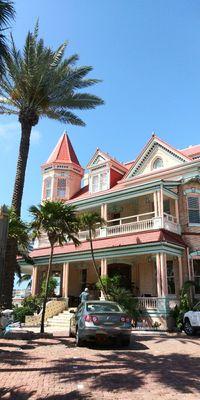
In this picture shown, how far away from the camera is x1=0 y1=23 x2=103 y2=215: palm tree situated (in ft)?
64.8

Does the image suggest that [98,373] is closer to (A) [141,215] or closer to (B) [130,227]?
(A) [141,215]

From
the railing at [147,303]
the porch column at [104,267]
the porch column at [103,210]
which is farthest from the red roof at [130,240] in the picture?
the railing at [147,303]

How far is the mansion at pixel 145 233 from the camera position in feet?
71.4

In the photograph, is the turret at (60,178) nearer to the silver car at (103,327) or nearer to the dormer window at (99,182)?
the dormer window at (99,182)

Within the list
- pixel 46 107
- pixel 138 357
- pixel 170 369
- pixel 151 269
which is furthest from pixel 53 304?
pixel 170 369

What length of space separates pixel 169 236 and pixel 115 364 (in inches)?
551

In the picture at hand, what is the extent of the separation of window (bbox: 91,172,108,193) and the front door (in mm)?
6215

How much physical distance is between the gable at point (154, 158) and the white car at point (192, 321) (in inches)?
466

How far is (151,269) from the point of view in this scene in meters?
24.1

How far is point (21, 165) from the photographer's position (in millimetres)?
19828

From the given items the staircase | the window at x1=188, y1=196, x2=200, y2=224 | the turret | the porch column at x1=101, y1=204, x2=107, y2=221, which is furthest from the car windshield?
A: the turret

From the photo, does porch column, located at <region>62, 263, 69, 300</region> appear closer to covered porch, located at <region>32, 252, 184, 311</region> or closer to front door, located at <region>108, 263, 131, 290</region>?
covered porch, located at <region>32, 252, 184, 311</region>

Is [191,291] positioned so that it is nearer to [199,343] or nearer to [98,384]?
[199,343]

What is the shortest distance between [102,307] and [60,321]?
1116cm
